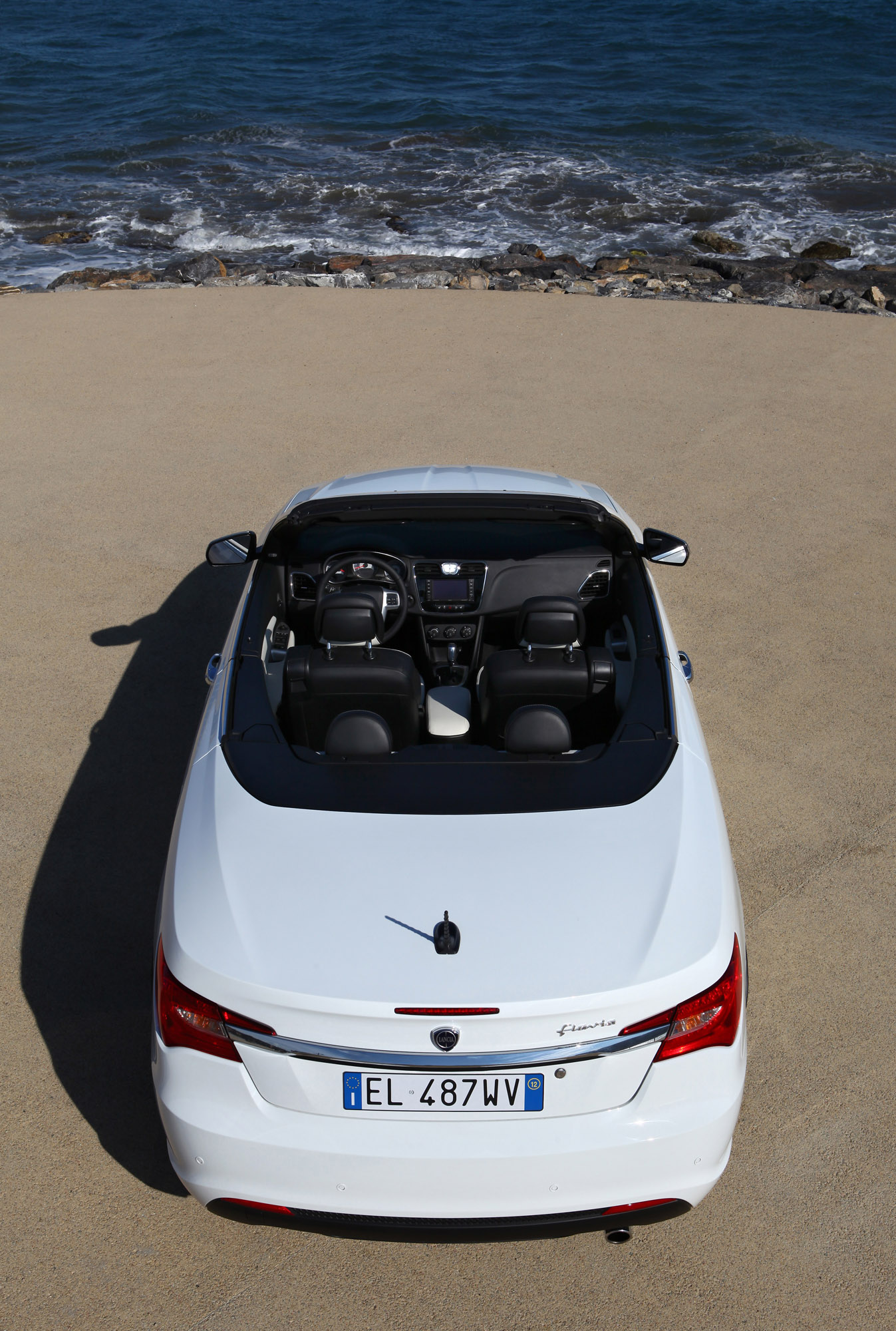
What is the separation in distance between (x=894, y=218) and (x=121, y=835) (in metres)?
19.7

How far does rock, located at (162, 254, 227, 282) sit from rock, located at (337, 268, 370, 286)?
1.93 m

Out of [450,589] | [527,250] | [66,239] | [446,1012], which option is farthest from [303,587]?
[66,239]

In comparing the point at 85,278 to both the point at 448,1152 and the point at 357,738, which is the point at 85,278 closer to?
the point at 357,738

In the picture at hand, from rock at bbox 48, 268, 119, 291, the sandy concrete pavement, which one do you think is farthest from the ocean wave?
the sandy concrete pavement

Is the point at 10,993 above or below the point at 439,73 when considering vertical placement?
below

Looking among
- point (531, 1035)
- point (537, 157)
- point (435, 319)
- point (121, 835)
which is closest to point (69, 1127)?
point (121, 835)

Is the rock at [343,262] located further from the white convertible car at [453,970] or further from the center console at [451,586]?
the white convertible car at [453,970]

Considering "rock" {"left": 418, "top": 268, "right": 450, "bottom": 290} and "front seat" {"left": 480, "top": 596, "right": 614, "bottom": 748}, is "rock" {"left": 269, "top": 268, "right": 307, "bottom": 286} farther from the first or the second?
"front seat" {"left": 480, "top": 596, "right": 614, "bottom": 748}

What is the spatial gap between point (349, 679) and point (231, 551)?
0.99 metres

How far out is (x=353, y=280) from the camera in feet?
42.3

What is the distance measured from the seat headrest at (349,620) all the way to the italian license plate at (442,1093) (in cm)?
173

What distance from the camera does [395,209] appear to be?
19797mm

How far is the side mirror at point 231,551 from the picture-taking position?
405cm

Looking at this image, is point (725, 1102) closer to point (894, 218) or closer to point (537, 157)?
point (894, 218)
